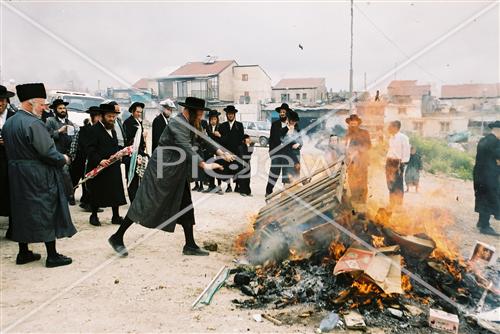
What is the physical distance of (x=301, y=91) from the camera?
4884cm

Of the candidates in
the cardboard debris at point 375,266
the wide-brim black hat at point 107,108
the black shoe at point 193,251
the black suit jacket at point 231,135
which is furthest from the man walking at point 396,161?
the wide-brim black hat at point 107,108

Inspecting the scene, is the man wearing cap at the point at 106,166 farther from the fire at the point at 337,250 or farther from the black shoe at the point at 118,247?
the fire at the point at 337,250

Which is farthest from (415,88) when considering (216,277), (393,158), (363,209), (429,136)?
(216,277)

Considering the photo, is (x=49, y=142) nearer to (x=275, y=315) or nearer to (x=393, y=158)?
(x=275, y=315)

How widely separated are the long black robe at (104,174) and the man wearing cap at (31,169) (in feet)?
5.49

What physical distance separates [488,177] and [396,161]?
5.65 ft

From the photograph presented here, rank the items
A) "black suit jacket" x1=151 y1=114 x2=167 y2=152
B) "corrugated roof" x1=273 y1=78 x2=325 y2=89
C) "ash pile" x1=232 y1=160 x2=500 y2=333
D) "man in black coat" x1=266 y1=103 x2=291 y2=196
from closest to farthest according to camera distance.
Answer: "ash pile" x1=232 y1=160 x2=500 y2=333 < "black suit jacket" x1=151 y1=114 x2=167 y2=152 < "man in black coat" x1=266 y1=103 x2=291 y2=196 < "corrugated roof" x1=273 y1=78 x2=325 y2=89

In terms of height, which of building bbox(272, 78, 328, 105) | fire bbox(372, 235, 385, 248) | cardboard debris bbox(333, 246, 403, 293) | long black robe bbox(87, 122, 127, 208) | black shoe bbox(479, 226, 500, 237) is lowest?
black shoe bbox(479, 226, 500, 237)

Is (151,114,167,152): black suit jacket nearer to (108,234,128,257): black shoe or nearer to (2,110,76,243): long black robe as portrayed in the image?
(108,234,128,257): black shoe

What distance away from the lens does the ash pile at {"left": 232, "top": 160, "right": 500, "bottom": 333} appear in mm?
3383

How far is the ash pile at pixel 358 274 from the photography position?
11.1 ft

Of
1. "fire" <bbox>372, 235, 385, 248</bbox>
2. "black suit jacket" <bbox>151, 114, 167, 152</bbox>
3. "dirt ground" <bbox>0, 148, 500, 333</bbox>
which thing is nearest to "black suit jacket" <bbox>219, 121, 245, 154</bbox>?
"black suit jacket" <bbox>151, 114, 167, 152</bbox>

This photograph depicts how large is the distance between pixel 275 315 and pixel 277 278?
0.71 metres

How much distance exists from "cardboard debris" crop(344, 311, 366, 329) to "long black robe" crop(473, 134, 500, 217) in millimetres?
4796
